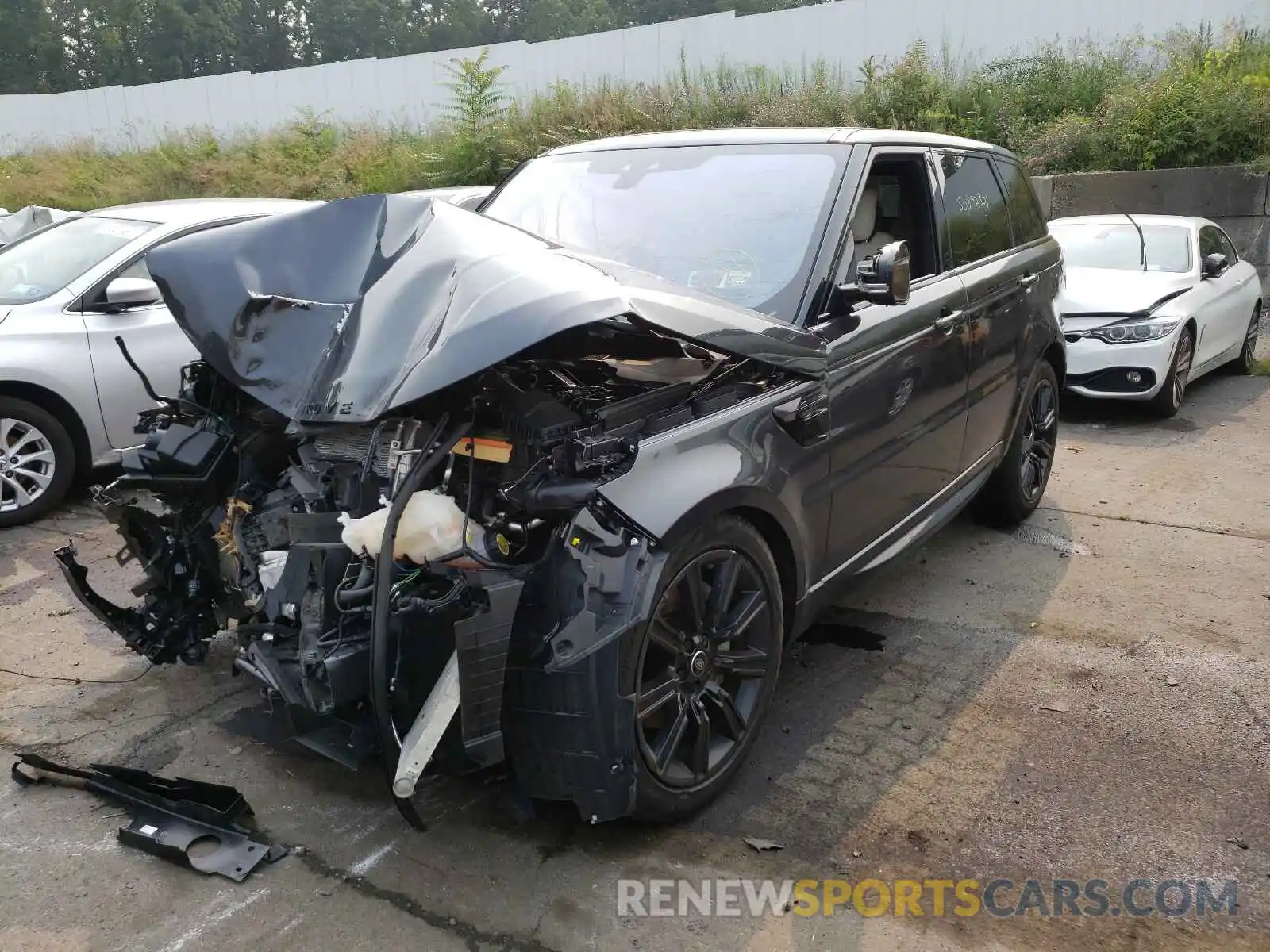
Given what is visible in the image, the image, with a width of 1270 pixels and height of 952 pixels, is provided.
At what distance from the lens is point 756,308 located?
3.25 meters

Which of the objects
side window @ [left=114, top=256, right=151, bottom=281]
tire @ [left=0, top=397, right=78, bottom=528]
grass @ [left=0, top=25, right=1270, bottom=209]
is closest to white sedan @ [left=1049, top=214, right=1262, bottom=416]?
grass @ [left=0, top=25, right=1270, bottom=209]

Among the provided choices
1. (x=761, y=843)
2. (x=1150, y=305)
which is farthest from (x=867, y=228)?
(x=1150, y=305)

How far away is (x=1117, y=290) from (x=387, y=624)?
770 cm

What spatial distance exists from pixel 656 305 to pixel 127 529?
209 cm

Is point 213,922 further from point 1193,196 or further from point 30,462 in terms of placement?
point 1193,196

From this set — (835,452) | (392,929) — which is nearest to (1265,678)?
(835,452)

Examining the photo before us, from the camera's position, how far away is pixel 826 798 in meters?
→ 3.05

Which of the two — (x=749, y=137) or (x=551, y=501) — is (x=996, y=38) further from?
(x=551, y=501)

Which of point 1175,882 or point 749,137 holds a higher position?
point 749,137

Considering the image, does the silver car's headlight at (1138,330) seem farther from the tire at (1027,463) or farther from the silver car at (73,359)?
Answer: the silver car at (73,359)

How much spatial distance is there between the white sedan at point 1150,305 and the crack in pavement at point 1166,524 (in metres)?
1.93

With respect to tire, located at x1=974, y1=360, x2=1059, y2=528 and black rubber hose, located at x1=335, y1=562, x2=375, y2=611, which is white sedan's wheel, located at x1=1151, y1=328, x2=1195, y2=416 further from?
black rubber hose, located at x1=335, y1=562, x2=375, y2=611

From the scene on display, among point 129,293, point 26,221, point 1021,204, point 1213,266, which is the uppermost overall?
point 26,221

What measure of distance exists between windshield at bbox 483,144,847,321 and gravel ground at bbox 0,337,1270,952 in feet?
5.17
